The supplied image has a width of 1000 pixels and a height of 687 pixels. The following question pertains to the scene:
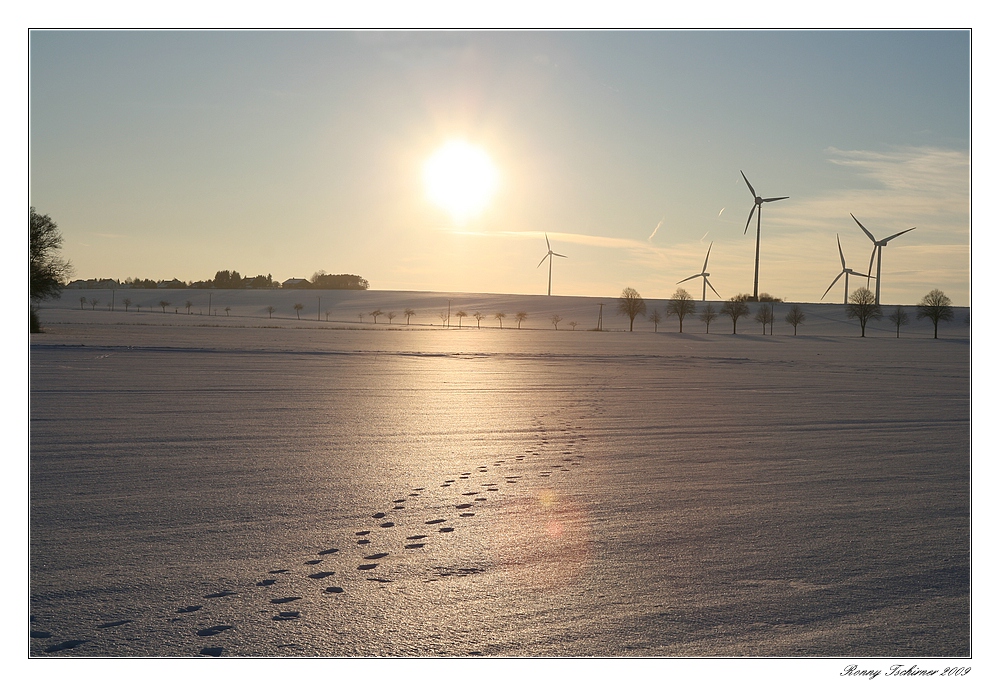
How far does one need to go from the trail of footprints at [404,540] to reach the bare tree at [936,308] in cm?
11707

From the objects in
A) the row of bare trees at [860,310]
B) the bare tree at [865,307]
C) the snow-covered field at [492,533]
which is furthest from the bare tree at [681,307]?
the snow-covered field at [492,533]

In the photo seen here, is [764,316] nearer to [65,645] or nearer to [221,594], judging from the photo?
[221,594]

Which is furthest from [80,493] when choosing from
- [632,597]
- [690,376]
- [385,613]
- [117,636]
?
[690,376]

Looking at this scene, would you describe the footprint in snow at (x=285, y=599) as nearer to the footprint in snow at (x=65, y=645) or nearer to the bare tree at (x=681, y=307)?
the footprint in snow at (x=65, y=645)

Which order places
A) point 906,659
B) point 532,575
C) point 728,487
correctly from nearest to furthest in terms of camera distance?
point 906,659
point 532,575
point 728,487

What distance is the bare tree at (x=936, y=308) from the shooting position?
4574 inches

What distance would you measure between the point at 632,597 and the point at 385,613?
1.76 metres

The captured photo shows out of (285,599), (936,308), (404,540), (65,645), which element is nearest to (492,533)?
(404,540)

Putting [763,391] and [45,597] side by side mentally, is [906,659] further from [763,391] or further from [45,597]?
[763,391]

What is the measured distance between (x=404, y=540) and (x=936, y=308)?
128m

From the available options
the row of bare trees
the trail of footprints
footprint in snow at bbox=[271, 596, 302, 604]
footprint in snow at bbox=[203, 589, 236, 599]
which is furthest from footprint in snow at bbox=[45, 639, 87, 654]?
the row of bare trees

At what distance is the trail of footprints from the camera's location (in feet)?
16.7

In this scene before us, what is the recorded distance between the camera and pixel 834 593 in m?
5.76

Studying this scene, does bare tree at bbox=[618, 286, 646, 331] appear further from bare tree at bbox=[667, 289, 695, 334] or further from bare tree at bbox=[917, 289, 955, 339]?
bare tree at bbox=[917, 289, 955, 339]
